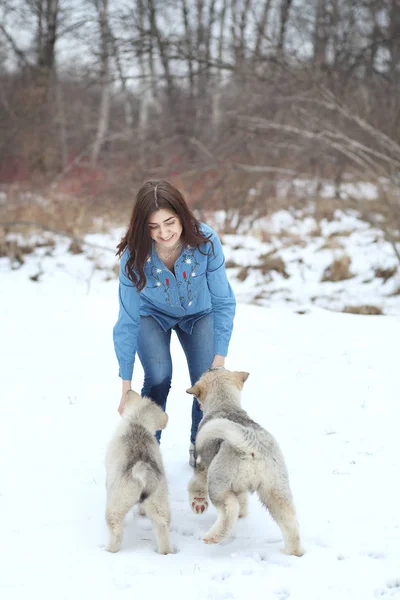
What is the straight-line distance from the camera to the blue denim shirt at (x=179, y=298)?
3986mm

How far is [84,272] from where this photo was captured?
11.4 meters

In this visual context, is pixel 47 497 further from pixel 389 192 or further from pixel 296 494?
pixel 389 192

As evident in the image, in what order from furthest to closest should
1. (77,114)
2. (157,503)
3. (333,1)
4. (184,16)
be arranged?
(77,114)
(184,16)
(333,1)
(157,503)

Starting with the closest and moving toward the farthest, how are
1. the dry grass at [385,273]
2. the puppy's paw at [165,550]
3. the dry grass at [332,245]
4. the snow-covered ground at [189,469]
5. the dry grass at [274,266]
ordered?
the snow-covered ground at [189,469]
the puppy's paw at [165,550]
the dry grass at [385,273]
the dry grass at [274,266]
the dry grass at [332,245]

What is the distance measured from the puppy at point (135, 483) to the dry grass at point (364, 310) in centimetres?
602

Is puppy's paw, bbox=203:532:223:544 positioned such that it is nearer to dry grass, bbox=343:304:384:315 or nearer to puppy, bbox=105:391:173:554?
puppy, bbox=105:391:173:554

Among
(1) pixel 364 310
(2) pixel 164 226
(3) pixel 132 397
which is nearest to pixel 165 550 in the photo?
(3) pixel 132 397

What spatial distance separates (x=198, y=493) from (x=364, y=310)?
5.86 m

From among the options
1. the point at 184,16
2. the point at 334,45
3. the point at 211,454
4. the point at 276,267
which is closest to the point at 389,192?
the point at 334,45

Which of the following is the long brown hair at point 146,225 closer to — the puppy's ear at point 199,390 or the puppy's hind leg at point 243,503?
the puppy's ear at point 199,390

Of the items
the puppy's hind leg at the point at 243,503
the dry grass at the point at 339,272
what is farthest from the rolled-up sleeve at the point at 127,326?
the dry grass at the point at 339,272

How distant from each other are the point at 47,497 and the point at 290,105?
8975 mm

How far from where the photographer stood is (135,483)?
327 cm

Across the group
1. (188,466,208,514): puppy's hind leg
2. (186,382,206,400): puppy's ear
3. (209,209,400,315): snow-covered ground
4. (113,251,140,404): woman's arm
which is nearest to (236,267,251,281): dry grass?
(209,209,400,315): snow-covered ground
